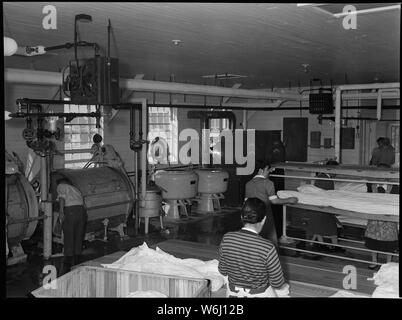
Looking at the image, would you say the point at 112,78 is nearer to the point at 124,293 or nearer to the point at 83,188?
the point at 124,293

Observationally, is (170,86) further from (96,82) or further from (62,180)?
(96,82)

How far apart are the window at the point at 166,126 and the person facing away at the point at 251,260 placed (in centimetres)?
984

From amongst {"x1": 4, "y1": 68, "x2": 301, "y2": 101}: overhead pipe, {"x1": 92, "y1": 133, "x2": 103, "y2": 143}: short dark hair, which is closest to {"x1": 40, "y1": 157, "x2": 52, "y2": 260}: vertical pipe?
{"x1": 4, "y1": 68, "x2": 301, "y2": 101}: overhead pipe

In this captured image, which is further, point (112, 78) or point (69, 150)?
point (69, 150)

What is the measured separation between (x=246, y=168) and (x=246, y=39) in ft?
25.6

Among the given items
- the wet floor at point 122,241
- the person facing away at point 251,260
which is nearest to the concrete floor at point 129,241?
the wet floor at point 122,241

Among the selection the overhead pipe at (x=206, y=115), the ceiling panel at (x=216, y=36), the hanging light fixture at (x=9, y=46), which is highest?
the ceiling panel at (x=216, y=36)

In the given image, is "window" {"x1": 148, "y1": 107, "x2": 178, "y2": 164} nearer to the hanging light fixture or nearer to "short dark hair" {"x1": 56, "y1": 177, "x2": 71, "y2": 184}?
"short dark hair" {"x1": 56, "y1": 177, "x2": 71, "y2": 184}

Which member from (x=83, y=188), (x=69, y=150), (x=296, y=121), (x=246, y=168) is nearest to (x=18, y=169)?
(x=83, y=188)

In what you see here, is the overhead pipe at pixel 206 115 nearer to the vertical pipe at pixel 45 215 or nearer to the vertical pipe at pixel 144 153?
the vertical pipe at pixel 144 153

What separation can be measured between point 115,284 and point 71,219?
3630 mm

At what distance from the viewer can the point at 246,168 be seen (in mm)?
13750

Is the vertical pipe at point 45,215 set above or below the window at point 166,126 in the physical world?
below

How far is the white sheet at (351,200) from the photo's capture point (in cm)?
551
